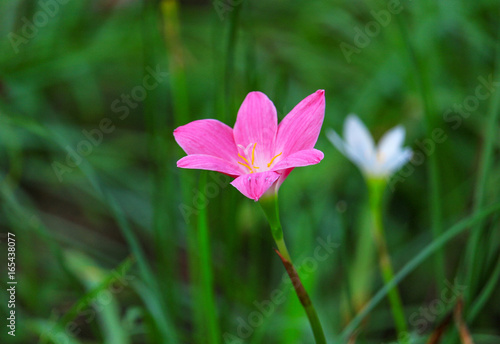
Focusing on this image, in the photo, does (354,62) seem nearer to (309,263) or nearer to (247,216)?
(247,216)

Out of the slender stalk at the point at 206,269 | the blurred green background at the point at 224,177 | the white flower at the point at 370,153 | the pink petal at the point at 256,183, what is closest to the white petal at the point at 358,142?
the white flower at the point at 370,153

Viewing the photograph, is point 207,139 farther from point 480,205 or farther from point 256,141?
point 480,205

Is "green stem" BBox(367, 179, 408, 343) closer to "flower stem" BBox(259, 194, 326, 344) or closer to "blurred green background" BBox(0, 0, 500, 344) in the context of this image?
"blurred green background" BBox(0, 0, 500, 344)

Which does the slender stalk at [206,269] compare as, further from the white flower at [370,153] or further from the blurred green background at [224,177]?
the white flower at [370,153]

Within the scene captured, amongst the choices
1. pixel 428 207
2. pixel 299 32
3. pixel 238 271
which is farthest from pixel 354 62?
pixel 238 271

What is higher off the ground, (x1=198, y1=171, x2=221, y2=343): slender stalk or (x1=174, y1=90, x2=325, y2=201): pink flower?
(x1=174, y1=90, x2=325, y2=201): pink flower

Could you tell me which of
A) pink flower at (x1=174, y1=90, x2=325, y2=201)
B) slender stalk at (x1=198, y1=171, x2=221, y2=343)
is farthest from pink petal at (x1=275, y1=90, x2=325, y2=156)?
slender stalk at (x1=198, y1=171, x2=221, y2=343)

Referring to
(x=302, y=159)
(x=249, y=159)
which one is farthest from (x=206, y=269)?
(x=302, y=159)
